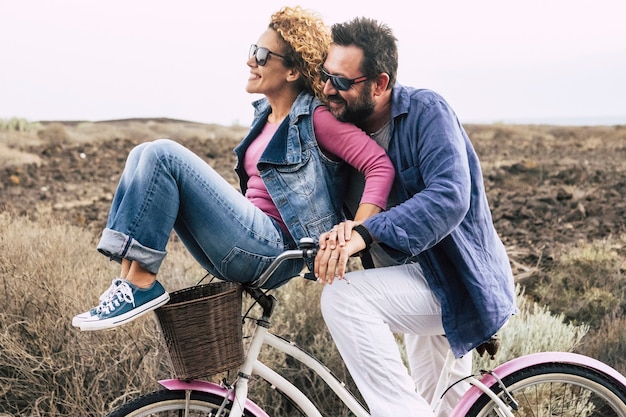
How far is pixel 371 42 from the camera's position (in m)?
2.69

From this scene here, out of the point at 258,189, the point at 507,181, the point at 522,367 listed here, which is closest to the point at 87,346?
the point at 258,189

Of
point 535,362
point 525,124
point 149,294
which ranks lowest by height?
point 525,124

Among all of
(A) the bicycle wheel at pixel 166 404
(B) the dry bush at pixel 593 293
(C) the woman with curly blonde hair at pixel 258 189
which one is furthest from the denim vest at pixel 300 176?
(B) the dry bush at pixel 593 293

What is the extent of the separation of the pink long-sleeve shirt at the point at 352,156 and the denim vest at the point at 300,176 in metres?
0.03

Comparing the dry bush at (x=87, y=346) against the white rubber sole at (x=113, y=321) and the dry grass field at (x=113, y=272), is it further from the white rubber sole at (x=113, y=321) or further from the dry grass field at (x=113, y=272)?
the white rubber sole at (x=113, y=321)

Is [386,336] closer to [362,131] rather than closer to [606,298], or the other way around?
[362,131]

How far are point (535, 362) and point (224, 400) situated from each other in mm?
1067

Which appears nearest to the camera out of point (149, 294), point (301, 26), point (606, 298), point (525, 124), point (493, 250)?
point (149, 294)

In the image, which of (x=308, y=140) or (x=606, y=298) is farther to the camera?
(x=606, y=298)

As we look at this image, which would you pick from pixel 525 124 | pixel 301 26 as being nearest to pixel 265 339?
pixel 301 26

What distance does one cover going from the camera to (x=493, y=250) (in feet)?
9.10

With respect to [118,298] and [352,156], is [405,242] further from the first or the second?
[118,298]

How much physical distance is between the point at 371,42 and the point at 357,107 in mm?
216

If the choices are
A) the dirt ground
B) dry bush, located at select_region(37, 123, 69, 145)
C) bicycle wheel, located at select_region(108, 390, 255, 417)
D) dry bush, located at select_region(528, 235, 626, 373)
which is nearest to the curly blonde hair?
bicycle wheel, located at select_region(108, 390, 255, 417)
